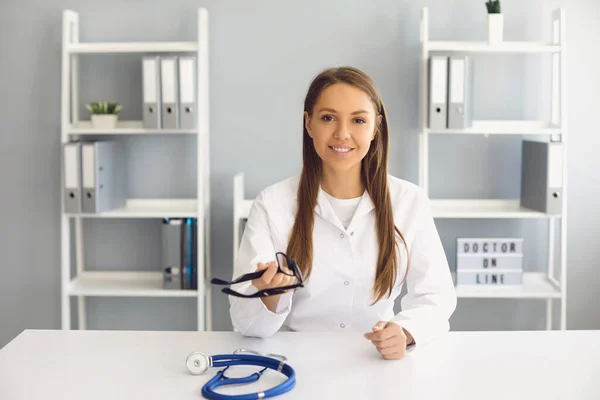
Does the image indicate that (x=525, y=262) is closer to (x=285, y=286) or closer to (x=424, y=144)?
(x=424, y=144)

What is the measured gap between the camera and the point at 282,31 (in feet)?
11.4

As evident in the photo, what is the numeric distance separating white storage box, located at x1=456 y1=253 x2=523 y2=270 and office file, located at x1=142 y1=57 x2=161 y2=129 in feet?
4.75

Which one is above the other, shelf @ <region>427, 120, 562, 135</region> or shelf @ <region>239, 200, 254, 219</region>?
shelf @ <region>427, 120, 562, 135</region>

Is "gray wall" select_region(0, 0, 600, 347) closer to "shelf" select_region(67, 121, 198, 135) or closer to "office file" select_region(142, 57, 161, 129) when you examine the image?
"shelf" select_region(67, 121, 198, 135)

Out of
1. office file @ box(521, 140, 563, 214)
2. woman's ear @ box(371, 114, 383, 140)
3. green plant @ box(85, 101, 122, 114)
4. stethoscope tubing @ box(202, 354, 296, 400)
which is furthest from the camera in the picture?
green plant @ box(85, 101, 122, 114)

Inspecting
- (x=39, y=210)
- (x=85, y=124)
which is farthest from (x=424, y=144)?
(x=39, y=210)

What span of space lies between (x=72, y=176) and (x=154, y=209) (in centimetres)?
41

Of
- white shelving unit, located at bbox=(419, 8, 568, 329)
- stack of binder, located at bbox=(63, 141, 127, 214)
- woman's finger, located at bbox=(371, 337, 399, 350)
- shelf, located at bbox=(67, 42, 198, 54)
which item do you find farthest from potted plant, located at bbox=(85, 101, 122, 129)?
woman's finger, located at bbox=(371, 337, 399, 350)

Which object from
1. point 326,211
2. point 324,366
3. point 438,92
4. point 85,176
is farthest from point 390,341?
point 85,176

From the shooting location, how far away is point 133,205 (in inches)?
139

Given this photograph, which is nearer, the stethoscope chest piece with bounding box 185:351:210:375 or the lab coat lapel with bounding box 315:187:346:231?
the stethoscope chest piece with bounding box 185:351:210:375

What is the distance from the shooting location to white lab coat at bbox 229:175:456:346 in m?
1.95

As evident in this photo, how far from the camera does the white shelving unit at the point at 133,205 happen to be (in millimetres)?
3262

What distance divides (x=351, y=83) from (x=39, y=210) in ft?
6.95
